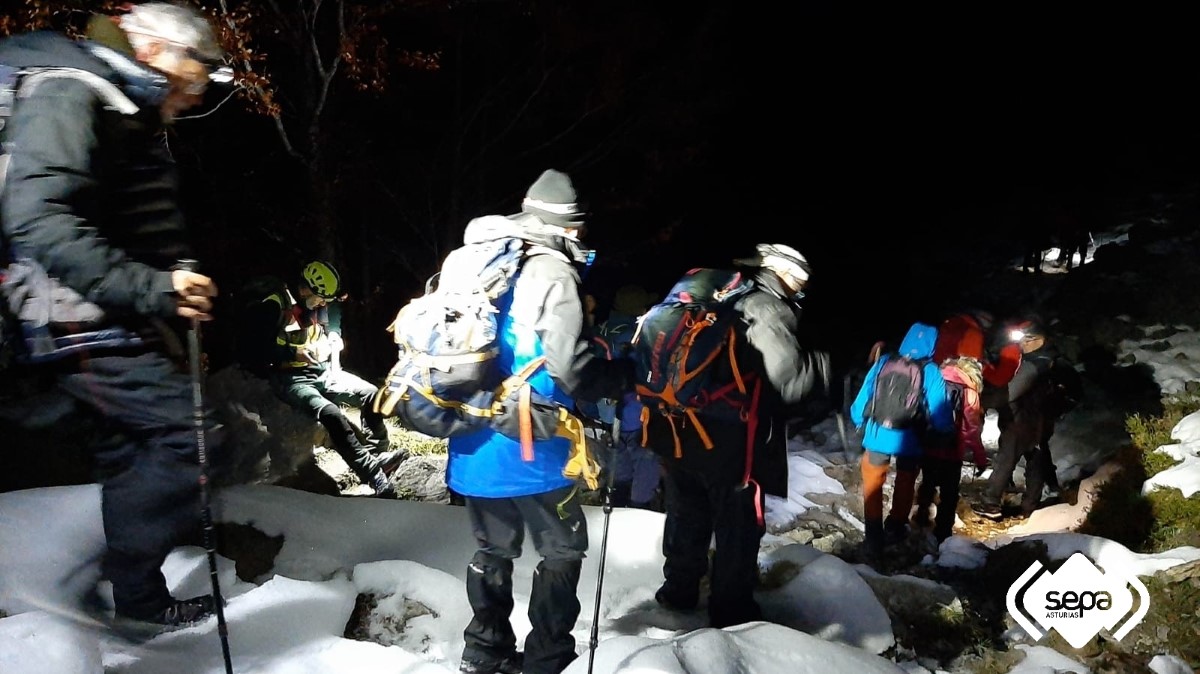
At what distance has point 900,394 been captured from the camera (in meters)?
5.21

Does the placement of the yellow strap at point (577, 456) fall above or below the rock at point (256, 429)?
above

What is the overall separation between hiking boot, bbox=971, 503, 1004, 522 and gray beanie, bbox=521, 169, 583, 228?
687 cm

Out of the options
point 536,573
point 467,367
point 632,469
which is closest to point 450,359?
point 467,367

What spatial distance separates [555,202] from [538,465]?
3.69ft

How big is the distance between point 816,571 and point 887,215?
2071cm

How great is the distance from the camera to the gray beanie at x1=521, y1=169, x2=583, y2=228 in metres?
2.95

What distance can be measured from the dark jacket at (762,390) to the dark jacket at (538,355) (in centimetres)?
86

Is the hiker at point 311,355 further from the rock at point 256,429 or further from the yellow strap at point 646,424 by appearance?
the yellow strap at point 646,424

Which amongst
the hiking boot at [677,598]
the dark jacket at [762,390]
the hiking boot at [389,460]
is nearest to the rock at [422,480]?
the hiking boot at [389,460]

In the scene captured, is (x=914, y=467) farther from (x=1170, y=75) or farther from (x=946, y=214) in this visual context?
(x=1170, y=75)

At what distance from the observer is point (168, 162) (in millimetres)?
2775

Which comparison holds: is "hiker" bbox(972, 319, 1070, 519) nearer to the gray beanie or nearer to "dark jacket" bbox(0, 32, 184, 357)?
the gray beanie

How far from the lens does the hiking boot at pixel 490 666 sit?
2982 millimetres

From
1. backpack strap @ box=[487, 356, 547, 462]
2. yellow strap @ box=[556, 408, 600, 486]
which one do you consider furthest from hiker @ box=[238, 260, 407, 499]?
yellow strap @ box=[556, 408, 600, 486]
